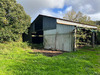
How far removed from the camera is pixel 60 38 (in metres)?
10.1

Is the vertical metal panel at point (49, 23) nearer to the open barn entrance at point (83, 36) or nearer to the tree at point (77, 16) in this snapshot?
the open barn entrance at point (83, 36)

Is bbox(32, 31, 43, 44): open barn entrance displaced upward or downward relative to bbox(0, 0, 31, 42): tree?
downward

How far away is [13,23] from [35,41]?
591 centimetres

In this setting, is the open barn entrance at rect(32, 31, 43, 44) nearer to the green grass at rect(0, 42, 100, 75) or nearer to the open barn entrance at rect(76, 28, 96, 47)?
the open barn entrance at rect(76, 28, 96, 47)

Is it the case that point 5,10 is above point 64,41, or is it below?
above

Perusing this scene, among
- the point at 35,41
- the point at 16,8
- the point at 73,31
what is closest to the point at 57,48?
the point at 73,31

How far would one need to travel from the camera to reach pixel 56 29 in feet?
35.1

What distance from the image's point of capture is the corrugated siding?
8781 mm

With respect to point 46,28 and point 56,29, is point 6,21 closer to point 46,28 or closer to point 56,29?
point 46,28

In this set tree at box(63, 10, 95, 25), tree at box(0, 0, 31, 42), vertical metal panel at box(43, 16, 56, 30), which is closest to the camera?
tree at box(0, 0, 31, 42)

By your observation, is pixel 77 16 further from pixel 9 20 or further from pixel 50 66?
pixel 50 66

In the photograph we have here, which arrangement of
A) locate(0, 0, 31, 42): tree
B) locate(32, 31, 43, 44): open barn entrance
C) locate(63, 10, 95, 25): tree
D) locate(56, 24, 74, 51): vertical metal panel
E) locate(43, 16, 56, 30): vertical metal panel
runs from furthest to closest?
locate(63, 10, 95, 25): tree, locate(32, 31, 43, 44): open barn entrance, locate(43, 16, 56, 30): vertical metal panel, locate(0, 0, 31, 42): tree, locate(56, 24, 74, 51): vertical metal panel

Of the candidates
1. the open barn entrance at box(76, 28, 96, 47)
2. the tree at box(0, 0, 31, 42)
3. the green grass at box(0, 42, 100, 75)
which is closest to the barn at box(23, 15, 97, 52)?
the open barn entrance at box(76, 28, 96, 47)

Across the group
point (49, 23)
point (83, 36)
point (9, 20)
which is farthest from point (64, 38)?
point (9, 20)
